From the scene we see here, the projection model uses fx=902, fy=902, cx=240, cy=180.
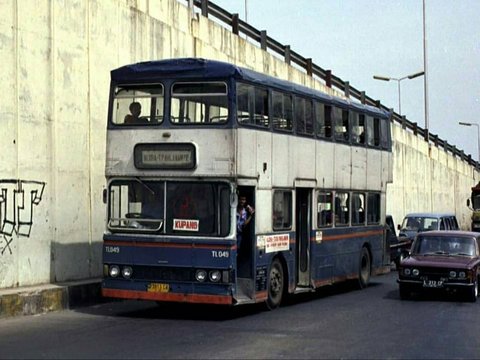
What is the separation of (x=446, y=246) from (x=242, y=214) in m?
6.12

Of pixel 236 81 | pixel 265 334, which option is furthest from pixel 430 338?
pixel 236 81

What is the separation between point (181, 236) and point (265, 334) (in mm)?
2540

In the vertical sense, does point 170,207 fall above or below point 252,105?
below

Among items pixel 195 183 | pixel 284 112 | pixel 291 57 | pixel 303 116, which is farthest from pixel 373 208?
pixel 291 57

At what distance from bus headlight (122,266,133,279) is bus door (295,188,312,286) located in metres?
4.10

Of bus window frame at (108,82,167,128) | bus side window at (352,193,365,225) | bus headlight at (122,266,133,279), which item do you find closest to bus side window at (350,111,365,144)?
bus side window at (352,193,365,225)

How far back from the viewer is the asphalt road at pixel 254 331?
36.0 feet

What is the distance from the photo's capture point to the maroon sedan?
18.0m

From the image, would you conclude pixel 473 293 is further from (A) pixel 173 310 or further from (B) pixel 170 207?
(B) pixel 170 207

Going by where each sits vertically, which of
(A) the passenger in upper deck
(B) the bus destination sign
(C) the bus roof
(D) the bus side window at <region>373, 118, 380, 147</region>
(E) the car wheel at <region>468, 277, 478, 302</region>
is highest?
(C) the bus roof

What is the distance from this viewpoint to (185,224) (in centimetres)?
1448

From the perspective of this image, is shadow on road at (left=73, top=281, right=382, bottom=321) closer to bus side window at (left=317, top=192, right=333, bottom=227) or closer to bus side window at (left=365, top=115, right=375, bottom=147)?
bus side window at (left=317, top=192, right=333, bottom=227)

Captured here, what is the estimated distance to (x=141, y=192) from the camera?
14695mm

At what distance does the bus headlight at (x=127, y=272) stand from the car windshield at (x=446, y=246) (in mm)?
7169
